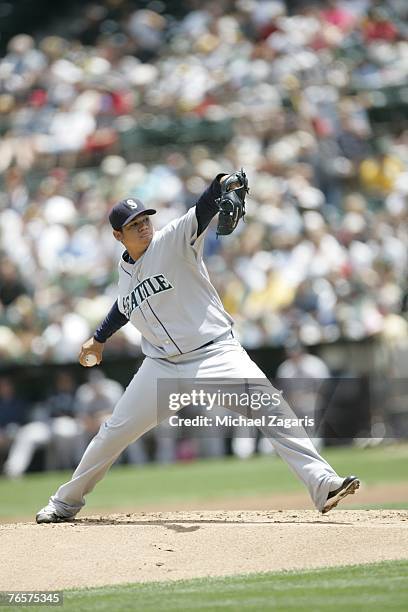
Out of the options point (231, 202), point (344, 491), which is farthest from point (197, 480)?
point (231, 202)

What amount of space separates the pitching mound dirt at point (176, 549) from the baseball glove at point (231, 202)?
1.67 meters

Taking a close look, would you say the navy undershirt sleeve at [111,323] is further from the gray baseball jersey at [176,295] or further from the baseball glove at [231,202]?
the baseball glove at [231,202]

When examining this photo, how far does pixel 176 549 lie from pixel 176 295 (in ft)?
4.70

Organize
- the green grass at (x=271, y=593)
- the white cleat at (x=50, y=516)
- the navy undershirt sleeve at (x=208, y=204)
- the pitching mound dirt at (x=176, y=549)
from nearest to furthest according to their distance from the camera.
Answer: the green grass at (x=271, y=593)
the pitching mound dirt at (x=176, y=549)
the navy undershirt sleeve at (x=208, y=204)
the white cleat at (x=50, y=516)

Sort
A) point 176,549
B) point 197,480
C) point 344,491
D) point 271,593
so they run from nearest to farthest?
1. point 271,593
2. point 176,549
3. point 344,491
4. point 197,480

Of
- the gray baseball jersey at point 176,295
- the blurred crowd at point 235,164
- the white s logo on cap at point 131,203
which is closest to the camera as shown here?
the gray baseball jersey at point 176,295

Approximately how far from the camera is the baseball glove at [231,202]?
6.33m

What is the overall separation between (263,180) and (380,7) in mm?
4899

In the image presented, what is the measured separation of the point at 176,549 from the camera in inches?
246

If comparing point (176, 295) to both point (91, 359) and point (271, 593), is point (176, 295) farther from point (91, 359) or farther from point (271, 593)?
point (271, 593)

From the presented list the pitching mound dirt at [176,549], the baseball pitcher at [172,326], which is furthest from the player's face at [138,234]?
the pitching mound dirt at [176,549]

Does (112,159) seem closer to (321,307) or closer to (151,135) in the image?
(151,135)

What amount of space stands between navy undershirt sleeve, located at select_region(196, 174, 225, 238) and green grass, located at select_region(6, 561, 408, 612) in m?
1.96

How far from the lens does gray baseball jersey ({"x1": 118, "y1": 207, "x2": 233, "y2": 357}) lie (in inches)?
265
